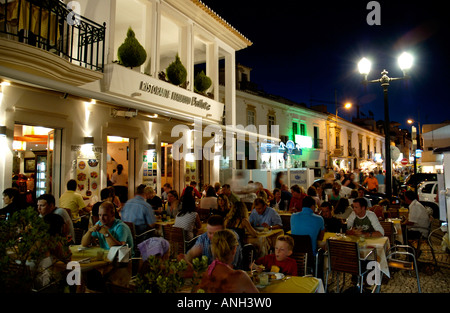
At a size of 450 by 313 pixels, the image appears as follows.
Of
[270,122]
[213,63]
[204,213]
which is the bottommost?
[204,213]

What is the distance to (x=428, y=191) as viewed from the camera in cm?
1538

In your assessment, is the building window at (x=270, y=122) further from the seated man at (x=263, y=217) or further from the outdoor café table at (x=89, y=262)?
the outdoor café table at (x=89, y=262)

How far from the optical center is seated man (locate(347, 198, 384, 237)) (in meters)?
6.12

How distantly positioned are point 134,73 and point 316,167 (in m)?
23.8

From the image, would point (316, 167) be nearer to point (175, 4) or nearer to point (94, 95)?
point (175, 4)

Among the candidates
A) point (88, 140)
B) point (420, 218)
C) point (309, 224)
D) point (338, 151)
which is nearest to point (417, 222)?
point (420, 218)

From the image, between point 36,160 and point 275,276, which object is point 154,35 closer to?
point 36,160

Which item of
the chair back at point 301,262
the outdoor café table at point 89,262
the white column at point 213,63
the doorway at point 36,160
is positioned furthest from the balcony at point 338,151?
the outdoor café table at point 89,262

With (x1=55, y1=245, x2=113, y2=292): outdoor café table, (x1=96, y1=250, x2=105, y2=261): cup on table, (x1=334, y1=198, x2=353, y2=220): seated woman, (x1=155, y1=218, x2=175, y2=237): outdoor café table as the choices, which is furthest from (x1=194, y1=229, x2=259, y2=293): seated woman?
(x1=334, y1=198, x2=353, y2=220): seated woman

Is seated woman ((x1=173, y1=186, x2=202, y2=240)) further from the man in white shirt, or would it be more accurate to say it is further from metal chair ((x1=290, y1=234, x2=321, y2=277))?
the man in white shirt

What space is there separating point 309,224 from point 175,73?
317 inches

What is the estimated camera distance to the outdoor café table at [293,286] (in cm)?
353

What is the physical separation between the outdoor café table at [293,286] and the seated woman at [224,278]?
67 centimetres

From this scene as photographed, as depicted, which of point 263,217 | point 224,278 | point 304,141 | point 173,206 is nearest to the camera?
point 224,278
